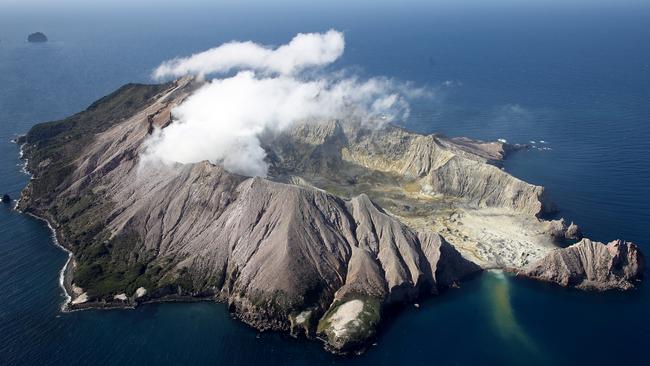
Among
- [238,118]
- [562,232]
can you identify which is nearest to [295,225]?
[238,118]

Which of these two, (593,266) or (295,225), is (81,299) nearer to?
(295,225)

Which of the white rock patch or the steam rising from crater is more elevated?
the steam rising from crater

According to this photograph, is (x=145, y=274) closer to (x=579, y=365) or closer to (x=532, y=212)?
(x=579, y=365)

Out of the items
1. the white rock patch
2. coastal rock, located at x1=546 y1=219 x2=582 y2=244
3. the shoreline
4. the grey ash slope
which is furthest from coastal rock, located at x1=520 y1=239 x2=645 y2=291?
the shoreline

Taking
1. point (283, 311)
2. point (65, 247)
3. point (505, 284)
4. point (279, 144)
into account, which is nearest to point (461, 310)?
point (505, 284)

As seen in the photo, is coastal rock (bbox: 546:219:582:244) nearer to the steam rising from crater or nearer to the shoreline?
the steam rising from crater
